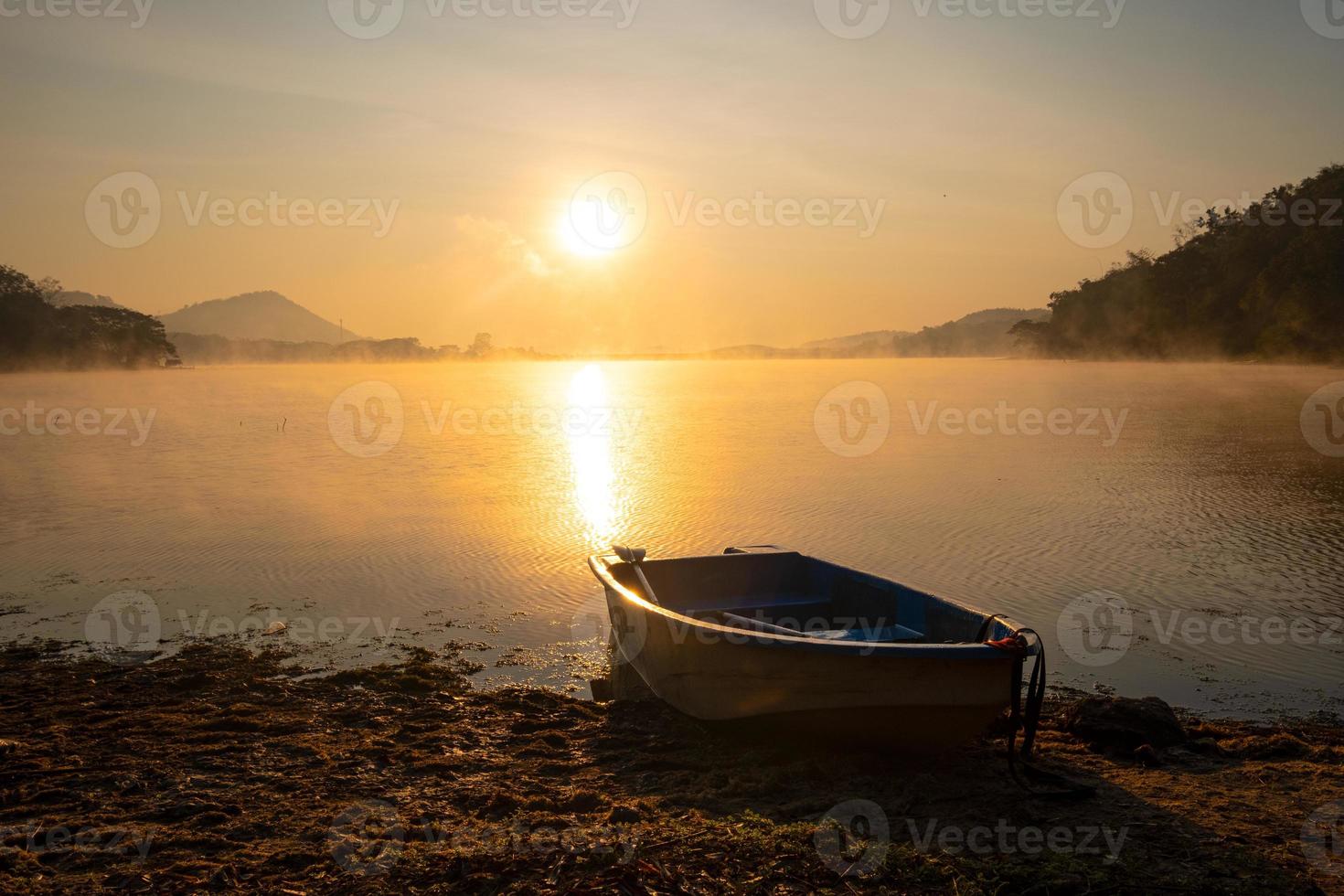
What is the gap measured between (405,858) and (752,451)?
23.6 m

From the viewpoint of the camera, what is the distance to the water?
966 centimetres

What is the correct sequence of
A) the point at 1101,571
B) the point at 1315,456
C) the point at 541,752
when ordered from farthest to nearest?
the point at 1315,456 → the point at 1101,571 → the point at 541,752

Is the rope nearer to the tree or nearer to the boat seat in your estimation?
the boat seat

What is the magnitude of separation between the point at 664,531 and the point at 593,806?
973 cm

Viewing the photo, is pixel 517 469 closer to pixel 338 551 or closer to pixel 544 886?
pixel 338 551

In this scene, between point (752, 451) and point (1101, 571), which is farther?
point (752, 451)

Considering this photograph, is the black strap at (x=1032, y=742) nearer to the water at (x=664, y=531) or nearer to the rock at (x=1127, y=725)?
the rock at (x=1127, y=725)

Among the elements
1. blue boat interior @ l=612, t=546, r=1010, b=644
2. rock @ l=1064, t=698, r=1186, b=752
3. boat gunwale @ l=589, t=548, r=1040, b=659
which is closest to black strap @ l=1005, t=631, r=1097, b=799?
boat gunwale @ l=589, t=548, r=1040, b=659

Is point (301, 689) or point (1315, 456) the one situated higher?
point (1315, 456)

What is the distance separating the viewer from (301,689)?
7.97 m

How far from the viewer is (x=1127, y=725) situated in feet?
21.6

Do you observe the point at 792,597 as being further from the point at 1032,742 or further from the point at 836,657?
the point at 1032,742

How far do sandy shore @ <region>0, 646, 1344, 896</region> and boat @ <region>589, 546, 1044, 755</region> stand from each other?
0.35m

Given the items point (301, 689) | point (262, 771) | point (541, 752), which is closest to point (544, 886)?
point (541, 752)
